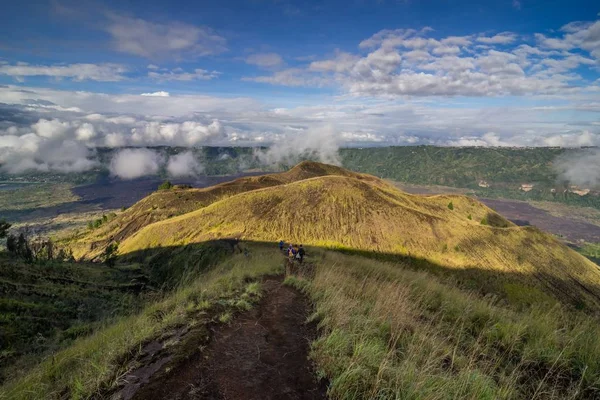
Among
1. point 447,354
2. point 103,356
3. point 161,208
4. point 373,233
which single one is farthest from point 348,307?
point 161,208

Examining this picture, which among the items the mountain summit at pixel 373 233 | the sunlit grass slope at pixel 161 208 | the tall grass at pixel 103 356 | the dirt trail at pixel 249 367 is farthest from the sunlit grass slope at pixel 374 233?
the dirt trail at pixel 249 367

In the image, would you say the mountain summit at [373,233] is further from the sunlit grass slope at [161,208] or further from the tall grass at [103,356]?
the tall grass at [103,356]

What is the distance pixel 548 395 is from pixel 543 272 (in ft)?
312

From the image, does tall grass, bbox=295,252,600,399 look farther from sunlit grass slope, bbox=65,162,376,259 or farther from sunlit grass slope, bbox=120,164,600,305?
sunlit grass slope, bbox=65,162,376,259

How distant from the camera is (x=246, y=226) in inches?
2963

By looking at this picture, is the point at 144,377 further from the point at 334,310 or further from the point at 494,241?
the point at 494,241

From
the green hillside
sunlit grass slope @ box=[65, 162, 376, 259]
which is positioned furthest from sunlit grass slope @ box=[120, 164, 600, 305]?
sunlit grass slope @ box=[65, 162, 376, 259]

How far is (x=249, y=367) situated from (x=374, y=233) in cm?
7607

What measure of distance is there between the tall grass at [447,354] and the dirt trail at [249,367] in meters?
0.52

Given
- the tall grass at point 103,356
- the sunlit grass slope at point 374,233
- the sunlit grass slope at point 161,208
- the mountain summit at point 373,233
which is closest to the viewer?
the tall grass at point 103,356

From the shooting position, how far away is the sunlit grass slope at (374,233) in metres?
74.9

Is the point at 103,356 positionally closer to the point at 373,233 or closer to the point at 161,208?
the point at 373,233

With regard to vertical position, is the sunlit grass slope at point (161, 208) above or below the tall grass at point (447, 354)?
below

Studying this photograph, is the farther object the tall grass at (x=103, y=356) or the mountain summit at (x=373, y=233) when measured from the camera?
the mountain summit at (x=373, y=233)
